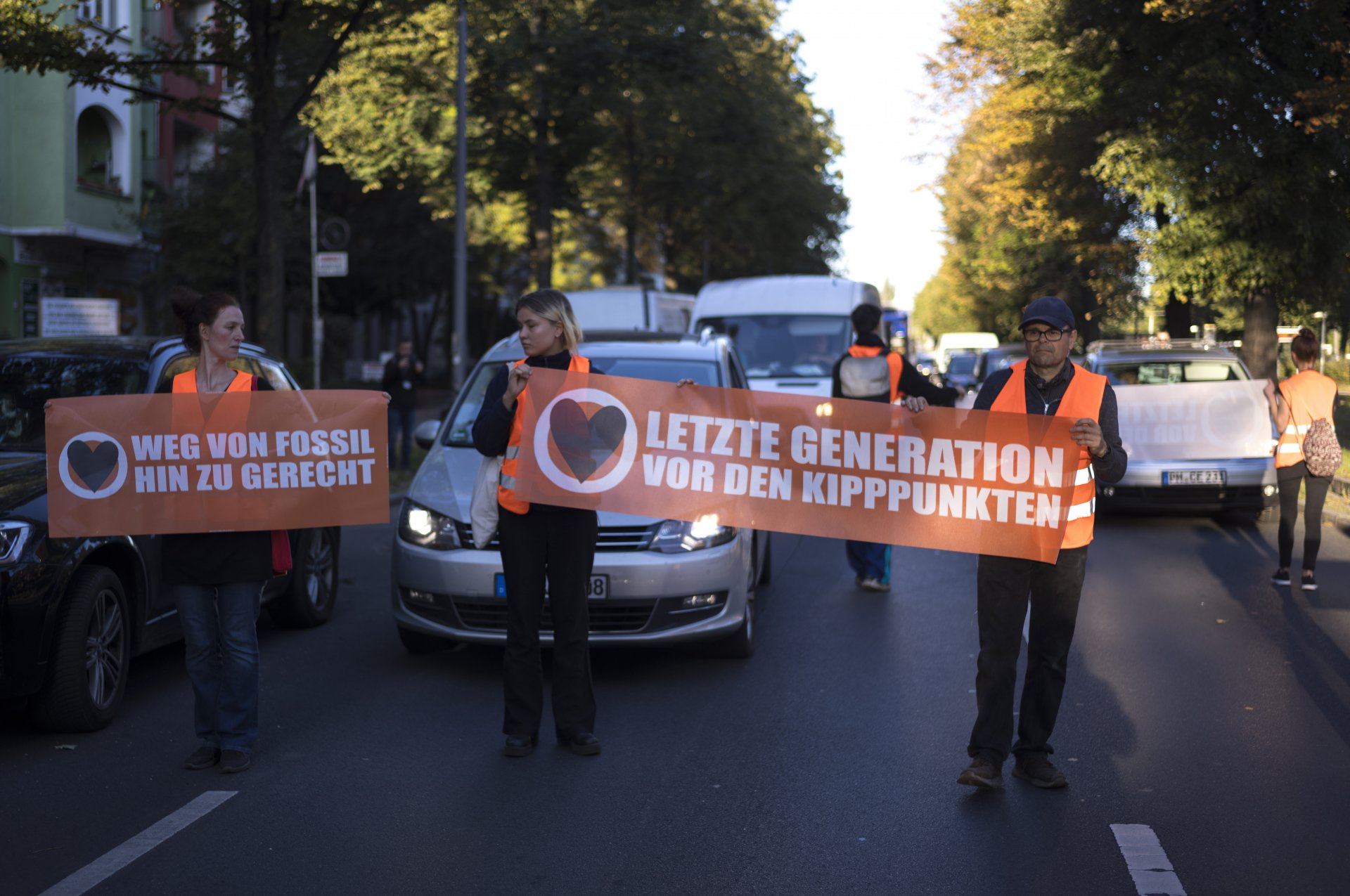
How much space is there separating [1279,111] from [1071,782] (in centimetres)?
1893

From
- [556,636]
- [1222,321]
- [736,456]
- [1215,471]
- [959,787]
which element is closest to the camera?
[959,787]

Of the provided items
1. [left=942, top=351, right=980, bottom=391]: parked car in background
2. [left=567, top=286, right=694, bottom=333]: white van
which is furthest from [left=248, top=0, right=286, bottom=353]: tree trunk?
[left=942, top=351, right=980, bottom=391]: parked car in background

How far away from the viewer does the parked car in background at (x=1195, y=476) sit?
14.4m

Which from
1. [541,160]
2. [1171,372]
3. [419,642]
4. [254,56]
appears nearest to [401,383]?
[254,56]

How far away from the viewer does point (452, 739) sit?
6465 millimetres

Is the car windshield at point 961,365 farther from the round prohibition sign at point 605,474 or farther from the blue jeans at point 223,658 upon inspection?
the blue jeans at point 223,658

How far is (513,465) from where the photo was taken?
6.18m

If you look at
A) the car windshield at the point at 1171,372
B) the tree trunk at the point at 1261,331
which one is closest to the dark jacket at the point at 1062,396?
the car windshield at the point at 1171,372

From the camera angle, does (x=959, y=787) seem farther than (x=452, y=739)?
No

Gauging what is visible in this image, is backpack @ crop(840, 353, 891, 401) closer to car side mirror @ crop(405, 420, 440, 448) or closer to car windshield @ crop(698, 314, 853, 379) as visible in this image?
car side mirror @ crop(405, 420, 440, 448)

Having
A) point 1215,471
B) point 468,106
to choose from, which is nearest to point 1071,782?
point 1215,471

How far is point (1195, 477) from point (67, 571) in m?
11.2

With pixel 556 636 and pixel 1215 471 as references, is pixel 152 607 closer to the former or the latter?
pixel 556 636

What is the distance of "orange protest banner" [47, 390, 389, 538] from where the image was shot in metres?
6.32
